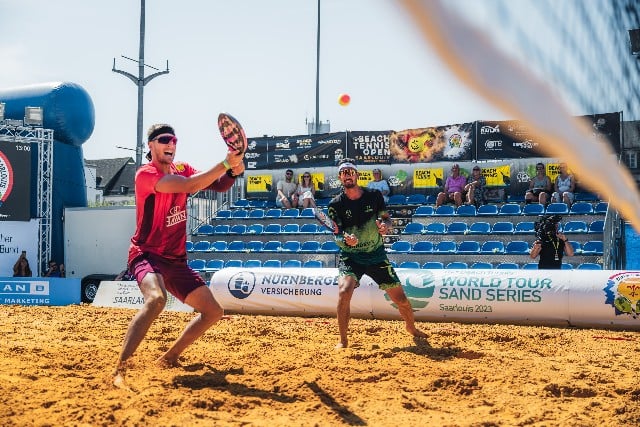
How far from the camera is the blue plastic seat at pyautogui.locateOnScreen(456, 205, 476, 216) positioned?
1688 centimetres

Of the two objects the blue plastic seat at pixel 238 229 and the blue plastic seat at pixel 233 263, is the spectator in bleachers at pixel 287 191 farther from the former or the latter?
the blue plastic seat at pixel 233 263

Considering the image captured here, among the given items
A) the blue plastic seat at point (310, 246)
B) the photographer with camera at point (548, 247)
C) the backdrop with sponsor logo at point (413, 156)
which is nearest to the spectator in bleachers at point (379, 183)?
the backdrop with sponsor logo at point (413, 156)

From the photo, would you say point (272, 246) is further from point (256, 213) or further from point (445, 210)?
point (445, 210)

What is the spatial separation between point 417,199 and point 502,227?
12.8 ft

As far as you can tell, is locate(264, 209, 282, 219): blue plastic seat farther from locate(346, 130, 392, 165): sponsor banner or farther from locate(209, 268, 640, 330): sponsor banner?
locate(209, 268, 640, 330): sponsor banner

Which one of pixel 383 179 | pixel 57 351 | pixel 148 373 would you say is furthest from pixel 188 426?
pixel 383 179

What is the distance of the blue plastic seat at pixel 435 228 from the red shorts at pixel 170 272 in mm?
11613

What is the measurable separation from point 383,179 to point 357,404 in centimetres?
1593

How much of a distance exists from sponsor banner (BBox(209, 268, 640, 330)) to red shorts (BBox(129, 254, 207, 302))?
557 cm

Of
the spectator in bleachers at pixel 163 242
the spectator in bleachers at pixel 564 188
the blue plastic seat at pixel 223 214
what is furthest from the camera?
the blue plastic seat at pixel 223 214

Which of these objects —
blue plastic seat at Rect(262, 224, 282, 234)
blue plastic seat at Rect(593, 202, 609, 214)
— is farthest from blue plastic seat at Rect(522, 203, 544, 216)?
blue plastic seat at Rect(262, 224, 282, 234)

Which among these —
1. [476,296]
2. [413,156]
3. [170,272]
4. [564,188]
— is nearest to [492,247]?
[564,188]

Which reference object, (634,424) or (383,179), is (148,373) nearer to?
(634,424)

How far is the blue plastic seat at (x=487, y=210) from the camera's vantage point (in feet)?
55.0
